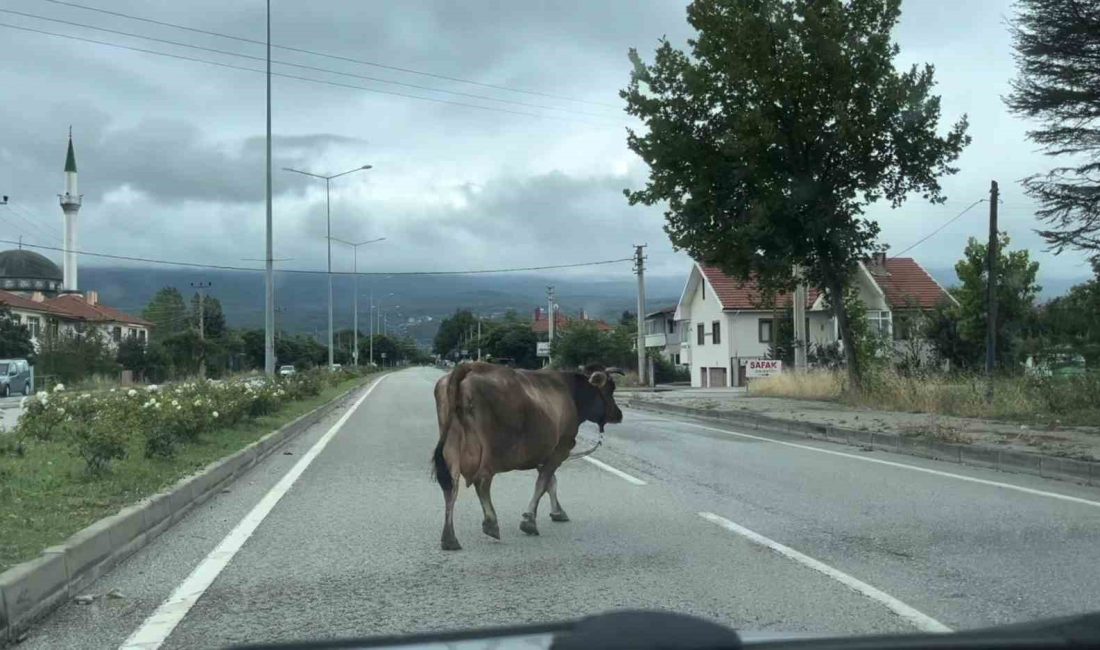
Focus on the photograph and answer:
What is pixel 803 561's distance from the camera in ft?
23.8

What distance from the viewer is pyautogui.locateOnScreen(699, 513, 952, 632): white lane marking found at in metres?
5.54

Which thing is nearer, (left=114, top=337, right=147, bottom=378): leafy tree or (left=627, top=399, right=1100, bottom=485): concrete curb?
(left=627, top=399, right=1100, bottom=485): concrete curb

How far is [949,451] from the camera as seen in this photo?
1488 centimetres

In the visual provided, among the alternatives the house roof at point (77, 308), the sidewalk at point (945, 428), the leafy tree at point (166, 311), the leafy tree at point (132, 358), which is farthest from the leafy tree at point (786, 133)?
the leafy tree at point (166, 311)

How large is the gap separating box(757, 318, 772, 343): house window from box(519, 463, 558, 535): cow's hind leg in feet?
161

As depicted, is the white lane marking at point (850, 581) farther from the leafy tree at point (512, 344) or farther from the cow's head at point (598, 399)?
the leafy tree at point (512, 344)

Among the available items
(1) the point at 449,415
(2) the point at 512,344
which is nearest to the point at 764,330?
(2) the point at 512,344

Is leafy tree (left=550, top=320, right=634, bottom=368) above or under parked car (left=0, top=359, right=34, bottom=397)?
above

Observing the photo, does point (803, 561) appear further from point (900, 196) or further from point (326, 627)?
point (900, 196)

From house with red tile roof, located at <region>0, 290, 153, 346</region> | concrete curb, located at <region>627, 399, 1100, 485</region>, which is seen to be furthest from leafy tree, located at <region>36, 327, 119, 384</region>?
concrete curb, located at <region>627, 399, 1100, 485</region>

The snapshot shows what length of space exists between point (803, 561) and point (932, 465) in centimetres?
760

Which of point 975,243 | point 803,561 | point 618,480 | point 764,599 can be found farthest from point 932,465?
point 975,243

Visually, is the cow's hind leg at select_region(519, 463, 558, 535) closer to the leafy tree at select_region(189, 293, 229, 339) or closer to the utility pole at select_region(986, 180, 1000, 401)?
the utility pole at select_region(986, 180, 1000, 401)

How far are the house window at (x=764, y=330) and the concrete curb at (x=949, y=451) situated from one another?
33.6 meters
